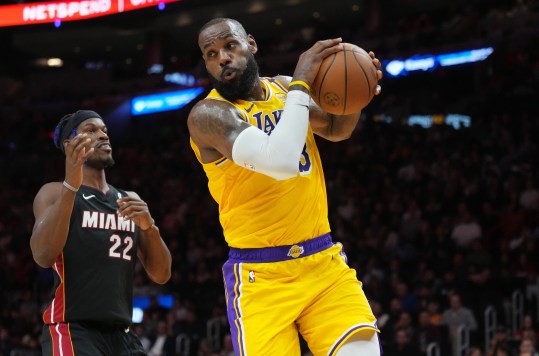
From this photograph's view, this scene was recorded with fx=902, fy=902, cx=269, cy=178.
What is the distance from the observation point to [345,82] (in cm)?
425

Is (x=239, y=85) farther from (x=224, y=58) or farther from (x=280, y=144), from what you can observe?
(x=280, y=144)

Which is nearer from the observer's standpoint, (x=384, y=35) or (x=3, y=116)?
(x=384, y=35)

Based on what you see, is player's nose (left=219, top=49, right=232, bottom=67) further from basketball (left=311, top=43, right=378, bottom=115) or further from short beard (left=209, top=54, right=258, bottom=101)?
basketball (left=311, top=43, right=378, bottom=115)

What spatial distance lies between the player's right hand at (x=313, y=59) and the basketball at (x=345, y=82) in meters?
0.03

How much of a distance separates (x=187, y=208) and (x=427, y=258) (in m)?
6.65

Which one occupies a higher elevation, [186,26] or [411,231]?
[186,26]

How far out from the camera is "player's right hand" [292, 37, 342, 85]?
4238 mm

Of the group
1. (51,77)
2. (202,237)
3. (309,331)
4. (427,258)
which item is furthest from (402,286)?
(51,77)

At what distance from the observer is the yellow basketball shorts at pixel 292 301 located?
428cm

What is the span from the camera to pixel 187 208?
61.0 ft

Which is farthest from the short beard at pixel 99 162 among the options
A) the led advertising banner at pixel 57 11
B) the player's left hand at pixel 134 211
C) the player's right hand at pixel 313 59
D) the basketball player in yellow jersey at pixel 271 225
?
the led advertising banner at pixel 57 11

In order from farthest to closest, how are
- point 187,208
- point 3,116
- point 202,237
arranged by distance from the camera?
point 3,116
point 187,208
point 202,237

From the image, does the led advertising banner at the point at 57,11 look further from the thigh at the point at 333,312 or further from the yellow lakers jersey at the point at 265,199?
the thigh at the point at 333,312

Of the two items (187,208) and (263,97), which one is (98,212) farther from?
(187,208)
